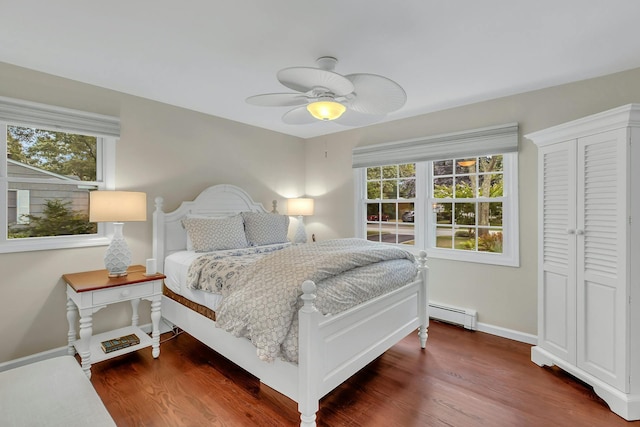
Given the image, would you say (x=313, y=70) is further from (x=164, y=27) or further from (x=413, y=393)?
(x=413, y=393)

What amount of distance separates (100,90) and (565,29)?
11.8 ft

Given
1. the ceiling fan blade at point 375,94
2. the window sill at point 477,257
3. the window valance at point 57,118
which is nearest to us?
the ceiling fan blade at point 375,94

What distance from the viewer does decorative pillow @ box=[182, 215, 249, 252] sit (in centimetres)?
301

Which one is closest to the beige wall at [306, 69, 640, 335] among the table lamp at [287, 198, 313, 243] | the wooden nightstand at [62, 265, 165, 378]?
the table lamp at [287, 198, 313, 243]

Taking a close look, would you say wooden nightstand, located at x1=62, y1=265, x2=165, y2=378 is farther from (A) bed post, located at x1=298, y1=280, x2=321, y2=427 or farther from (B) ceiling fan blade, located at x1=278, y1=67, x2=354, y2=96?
(B) ceiling fan blade, located at x1=278, y1=67, x2=354, y2=96

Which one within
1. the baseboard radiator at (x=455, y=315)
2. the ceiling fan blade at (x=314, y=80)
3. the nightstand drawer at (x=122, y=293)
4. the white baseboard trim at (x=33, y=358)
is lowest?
the white baseboard trim at (x=33, y=358)

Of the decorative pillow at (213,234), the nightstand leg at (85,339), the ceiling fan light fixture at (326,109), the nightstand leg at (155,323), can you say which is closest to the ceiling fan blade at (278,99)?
the ceiling fan light fixture at (326,109)

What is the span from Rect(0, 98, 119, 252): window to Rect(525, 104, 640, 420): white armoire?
147 inches

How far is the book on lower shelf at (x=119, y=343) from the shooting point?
246cm

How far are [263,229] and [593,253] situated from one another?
2.85 metres

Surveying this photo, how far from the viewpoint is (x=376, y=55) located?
225 centimetres

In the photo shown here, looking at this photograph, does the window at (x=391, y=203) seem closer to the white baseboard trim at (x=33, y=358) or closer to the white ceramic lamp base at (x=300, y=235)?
the white ceramic lamp base at (x=300, y=235)

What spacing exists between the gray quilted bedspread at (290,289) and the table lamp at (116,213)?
1.10m

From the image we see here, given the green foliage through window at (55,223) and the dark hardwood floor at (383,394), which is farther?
the green foliage through window at (55,223)
